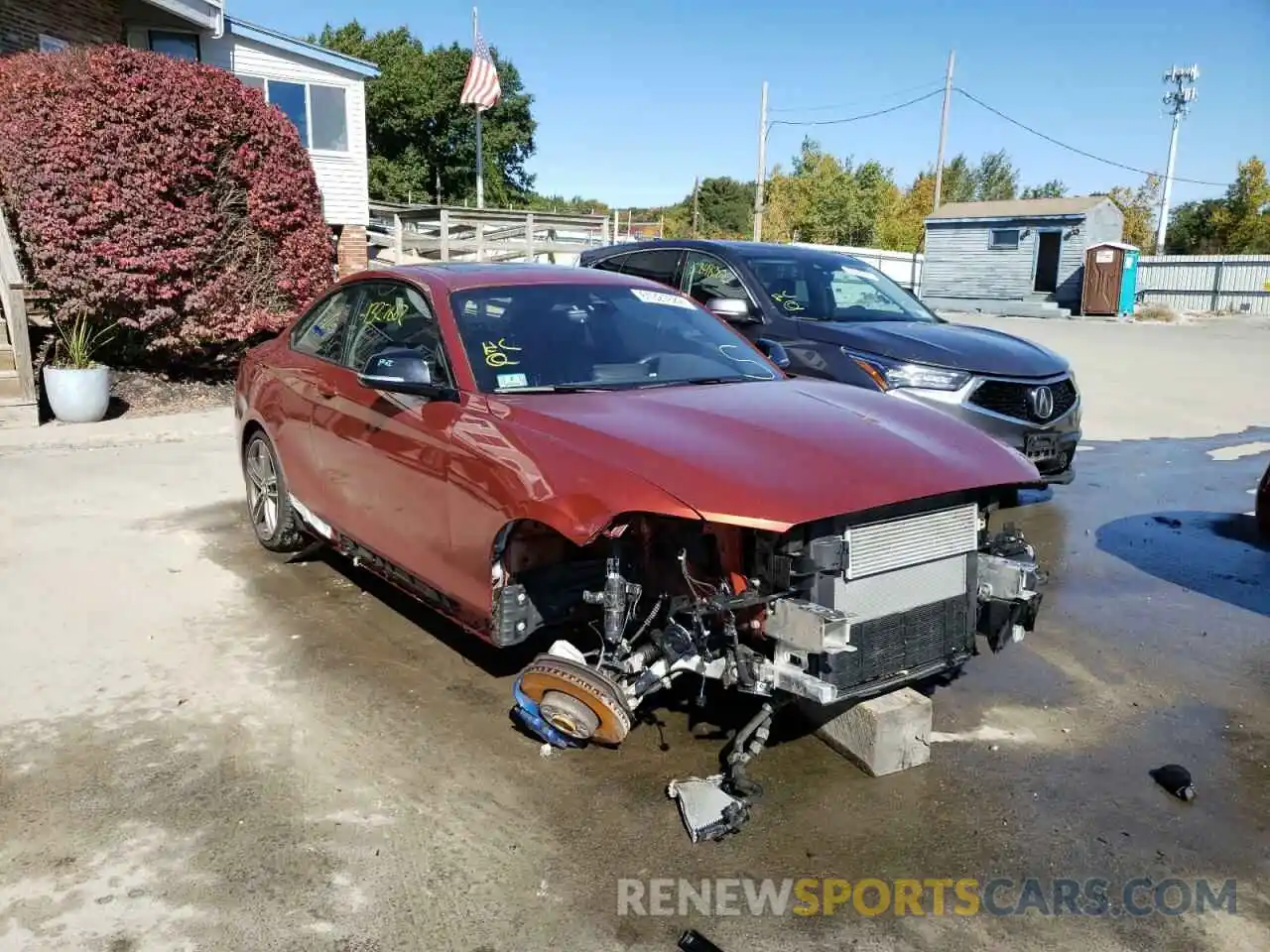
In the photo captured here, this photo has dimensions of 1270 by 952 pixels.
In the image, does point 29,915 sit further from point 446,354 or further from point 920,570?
point 920,570

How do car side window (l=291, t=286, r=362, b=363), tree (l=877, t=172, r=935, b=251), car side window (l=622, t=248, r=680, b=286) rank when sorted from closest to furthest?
car side window (l=291, t=286, r=362, b=363), car side window (l=622, t=248, r=680, b=286), tree (l=877, t=172, r=935, b=251)

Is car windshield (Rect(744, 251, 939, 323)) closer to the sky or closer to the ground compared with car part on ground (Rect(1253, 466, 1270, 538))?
closer to the sky

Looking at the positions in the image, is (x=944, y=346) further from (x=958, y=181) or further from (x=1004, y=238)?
(x=958, y=181)

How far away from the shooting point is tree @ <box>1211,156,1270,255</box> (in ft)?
141

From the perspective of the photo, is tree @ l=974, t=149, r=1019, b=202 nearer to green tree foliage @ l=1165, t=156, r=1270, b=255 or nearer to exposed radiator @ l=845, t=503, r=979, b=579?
green tree foliage @ l=1165, t=156, r=1270, b=255

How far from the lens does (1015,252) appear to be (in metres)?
33.1

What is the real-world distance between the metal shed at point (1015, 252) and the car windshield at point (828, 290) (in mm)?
25594

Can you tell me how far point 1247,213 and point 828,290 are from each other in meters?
46.0

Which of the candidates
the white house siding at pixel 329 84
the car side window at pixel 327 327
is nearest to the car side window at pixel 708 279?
the car side window at pixel 327 327

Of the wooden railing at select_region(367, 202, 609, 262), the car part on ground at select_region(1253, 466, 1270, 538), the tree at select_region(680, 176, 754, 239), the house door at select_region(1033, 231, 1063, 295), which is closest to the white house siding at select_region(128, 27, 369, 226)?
the wooden railing at select_region(367, 202, 609, 262)

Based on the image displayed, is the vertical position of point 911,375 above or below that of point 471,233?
below

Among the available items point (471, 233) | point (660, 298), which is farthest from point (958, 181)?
point (660, 298)

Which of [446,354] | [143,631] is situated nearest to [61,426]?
[143,631]

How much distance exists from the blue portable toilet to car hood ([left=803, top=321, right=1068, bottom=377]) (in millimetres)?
25601
